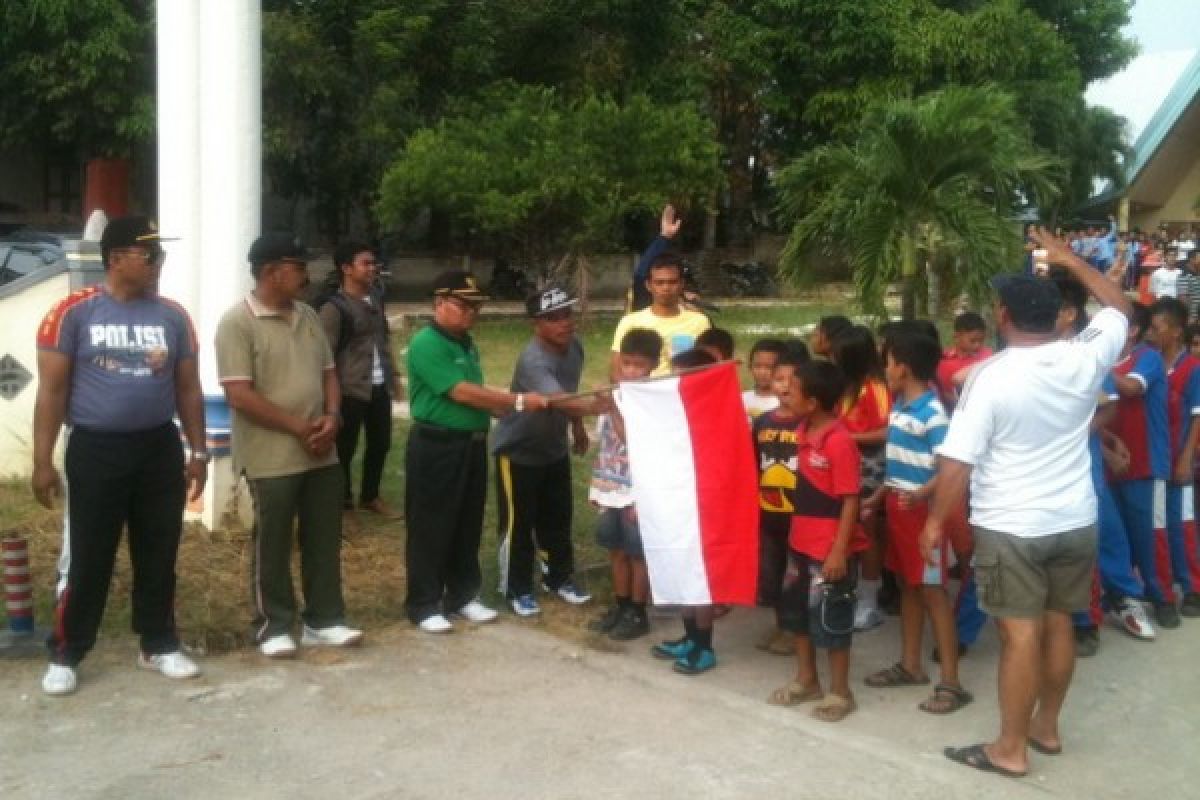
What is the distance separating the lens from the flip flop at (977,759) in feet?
16.1

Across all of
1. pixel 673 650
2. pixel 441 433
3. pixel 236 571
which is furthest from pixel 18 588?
pixel 673 650

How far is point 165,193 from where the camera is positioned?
7566mm

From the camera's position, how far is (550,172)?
20359 millimetres

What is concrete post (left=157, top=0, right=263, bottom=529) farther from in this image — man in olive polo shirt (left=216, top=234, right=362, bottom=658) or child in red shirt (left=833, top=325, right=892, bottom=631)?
child in red shirt (left=833, top=325, right=892, bottom=631)

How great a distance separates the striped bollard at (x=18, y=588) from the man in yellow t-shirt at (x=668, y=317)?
2.85m

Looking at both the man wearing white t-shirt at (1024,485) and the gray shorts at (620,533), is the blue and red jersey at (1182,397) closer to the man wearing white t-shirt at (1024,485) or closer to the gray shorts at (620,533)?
the man wearing white t-shirt at (1024,485)

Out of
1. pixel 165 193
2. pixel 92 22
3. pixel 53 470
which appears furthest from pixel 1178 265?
pixel 53 470

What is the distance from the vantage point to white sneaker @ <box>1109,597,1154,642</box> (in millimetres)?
6656

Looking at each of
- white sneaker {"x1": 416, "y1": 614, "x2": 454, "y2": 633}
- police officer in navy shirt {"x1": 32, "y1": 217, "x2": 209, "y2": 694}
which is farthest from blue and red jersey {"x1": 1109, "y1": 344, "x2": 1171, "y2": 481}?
police officer in navy shirt {"x1": 32, "y1": 217, "x2": 209, "y2": 694}

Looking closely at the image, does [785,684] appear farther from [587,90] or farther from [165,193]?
[587,90]

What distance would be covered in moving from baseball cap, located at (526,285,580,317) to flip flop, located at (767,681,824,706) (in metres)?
2.06

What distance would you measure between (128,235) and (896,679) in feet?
12.0

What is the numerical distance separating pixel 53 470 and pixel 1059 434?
3.83 m

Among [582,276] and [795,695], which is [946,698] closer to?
[795,695]
